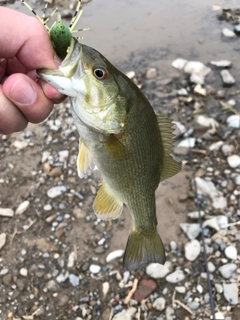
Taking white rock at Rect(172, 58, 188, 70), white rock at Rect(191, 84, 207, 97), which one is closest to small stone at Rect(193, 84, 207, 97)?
white rock at Rect(191, 84, 207, 97)

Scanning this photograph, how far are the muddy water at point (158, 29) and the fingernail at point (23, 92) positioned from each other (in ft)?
12.9

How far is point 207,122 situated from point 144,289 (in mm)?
1958

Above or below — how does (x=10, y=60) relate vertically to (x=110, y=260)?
above

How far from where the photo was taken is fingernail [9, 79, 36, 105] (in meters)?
1.84

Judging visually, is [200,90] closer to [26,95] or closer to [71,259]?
[71,259]

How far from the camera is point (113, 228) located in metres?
3.71

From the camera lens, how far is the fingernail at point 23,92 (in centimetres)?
184

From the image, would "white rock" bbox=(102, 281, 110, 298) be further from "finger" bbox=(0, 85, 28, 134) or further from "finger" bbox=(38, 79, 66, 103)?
"finger" bbox=(38, 79, 66, 103)

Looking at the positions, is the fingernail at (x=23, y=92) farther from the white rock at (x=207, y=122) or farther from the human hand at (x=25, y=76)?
the white rock at (x=207, y=122)

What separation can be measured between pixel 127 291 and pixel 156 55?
11.2 ft

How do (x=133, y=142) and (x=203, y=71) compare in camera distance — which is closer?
(x=133, y=142)

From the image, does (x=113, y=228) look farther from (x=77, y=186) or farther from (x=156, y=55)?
(x=156, y=55)

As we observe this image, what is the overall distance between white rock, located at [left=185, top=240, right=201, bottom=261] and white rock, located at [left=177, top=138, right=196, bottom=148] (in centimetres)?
107

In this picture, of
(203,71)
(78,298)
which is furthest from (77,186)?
(203,71)
